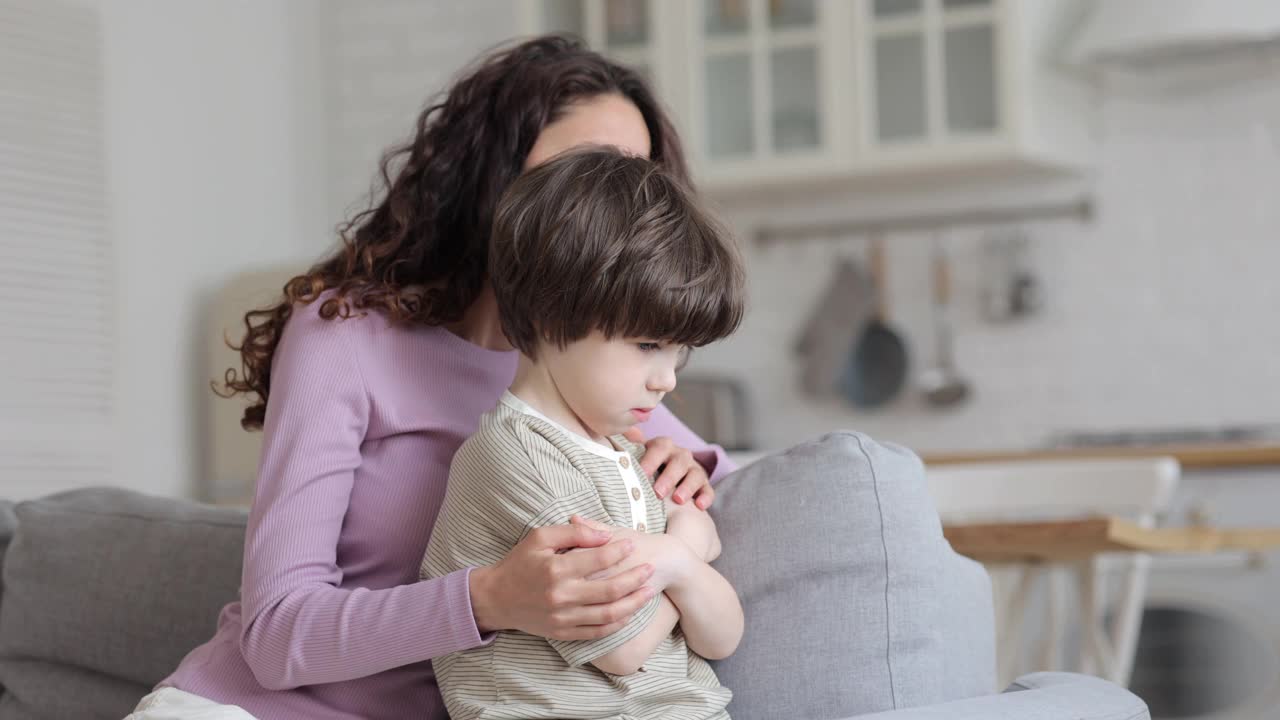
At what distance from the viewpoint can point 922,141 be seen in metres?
3.94

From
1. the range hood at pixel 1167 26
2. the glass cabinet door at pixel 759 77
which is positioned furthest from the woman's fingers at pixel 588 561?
the glass cabinet door at pixel 759 77

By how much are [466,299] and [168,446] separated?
295 centimetres

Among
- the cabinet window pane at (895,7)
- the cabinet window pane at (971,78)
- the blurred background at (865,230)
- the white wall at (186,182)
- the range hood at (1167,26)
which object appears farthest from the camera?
the white wall at (186,182)

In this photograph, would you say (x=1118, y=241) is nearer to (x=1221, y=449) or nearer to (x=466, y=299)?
(x=1221, y=449)

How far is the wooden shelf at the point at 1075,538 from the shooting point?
2051mm

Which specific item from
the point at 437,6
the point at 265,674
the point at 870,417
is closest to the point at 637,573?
the point at 265,674

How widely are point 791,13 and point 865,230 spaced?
0.68m

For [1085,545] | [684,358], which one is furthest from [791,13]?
[684,358]

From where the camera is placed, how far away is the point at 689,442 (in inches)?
69.4

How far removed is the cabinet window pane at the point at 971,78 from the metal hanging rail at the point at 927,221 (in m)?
0.39

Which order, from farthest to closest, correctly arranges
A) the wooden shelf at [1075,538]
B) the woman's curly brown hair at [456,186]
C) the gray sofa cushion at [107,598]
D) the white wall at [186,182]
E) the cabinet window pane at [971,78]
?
the white wall at [186,182] → the cabinet window pane at [971,78] → the wooden shelf at [1075,538] → the gray sofa cushion at [107,598] → the woman's curly brown hair at [456,186]

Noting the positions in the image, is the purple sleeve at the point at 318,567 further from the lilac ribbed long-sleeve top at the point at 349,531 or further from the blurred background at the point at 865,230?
the blurred background at the point at 865,230

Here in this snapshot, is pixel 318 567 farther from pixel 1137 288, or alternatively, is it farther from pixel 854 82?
pixel 1137 288

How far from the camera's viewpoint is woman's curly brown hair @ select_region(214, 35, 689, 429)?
1535 mm
